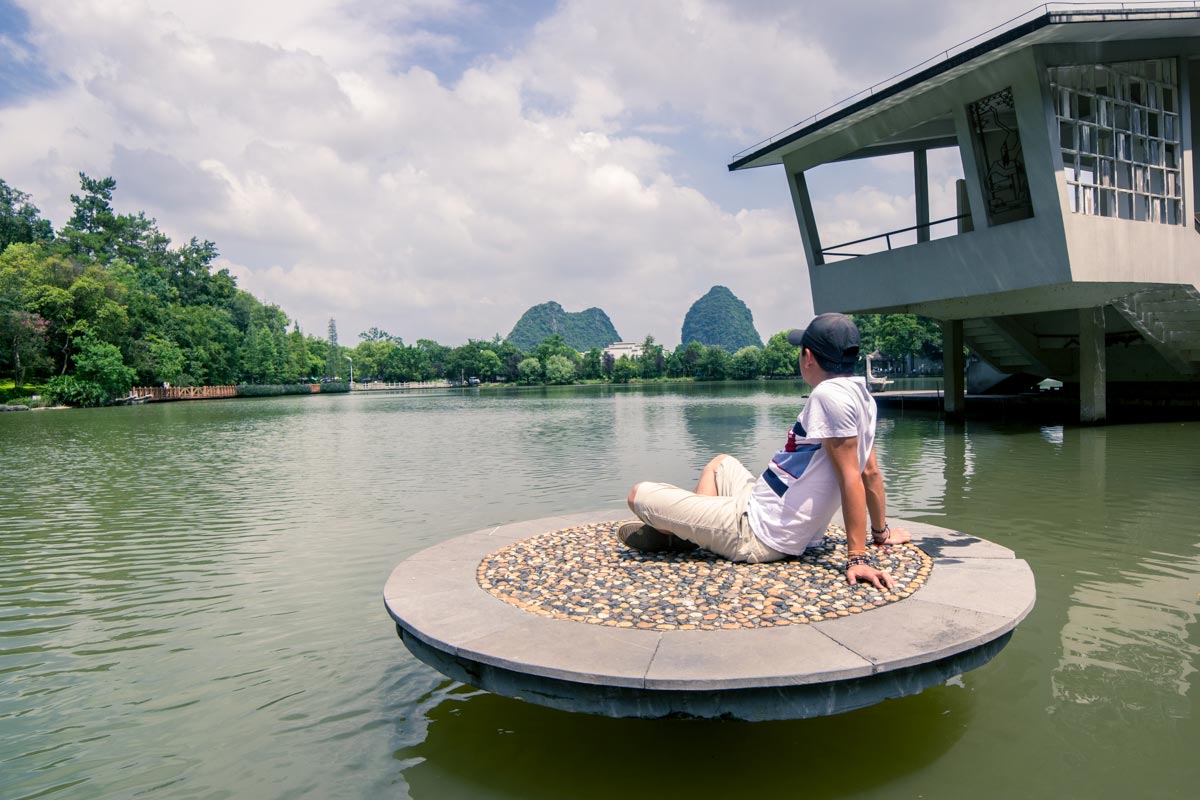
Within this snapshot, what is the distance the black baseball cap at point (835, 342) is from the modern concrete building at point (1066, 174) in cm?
1480

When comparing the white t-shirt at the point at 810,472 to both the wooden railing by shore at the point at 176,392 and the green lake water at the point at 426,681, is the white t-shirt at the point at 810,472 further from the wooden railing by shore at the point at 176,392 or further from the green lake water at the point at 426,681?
the wooden railing by shore at the point at 176,392

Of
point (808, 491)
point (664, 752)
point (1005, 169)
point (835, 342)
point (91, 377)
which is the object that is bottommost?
point (664, 752)

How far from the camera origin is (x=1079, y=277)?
16438 mm

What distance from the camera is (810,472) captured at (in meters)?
4.38

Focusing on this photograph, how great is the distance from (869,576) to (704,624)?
1120 millimetres

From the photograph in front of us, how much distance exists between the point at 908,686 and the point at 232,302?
106m

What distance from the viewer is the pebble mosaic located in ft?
12.9

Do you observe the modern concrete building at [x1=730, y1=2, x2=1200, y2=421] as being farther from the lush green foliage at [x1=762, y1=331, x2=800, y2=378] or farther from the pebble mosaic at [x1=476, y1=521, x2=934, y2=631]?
the lush green foliage at [x1=762, y1=331, x2=800, y2=378]

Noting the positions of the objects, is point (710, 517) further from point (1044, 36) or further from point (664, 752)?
point (1044, 36)

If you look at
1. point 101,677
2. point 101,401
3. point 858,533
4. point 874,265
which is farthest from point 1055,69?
point 101,401

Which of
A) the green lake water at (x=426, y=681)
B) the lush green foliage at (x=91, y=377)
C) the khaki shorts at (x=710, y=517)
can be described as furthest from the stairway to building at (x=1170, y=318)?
the lush green foliage at (x=91, y=377)

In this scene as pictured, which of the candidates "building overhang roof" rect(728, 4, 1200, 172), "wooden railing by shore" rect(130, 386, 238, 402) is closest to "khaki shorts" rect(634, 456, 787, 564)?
"building overhang roof" rect(728, 4, 1200, 172)

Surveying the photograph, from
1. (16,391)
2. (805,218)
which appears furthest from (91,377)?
(805,218)

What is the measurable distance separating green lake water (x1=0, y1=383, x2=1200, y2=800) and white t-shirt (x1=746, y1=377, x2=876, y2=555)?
114 centimetres
